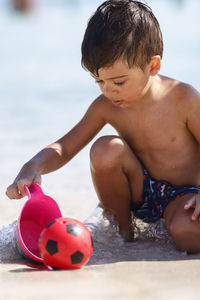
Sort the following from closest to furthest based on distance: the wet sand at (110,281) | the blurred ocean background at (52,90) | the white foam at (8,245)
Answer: the wet sand at (110,281) → the white foam at (8,245) → the blurred ocean background at (52,90)

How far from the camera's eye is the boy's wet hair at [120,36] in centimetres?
236

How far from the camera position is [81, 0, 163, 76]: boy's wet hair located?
2.36m

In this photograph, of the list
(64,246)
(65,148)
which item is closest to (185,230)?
(64,246)

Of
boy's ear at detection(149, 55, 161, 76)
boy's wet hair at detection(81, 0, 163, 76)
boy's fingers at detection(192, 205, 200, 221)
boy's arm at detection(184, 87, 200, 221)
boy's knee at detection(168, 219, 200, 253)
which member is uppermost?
boy's wet hair at detection(81, 0, 163, 76)

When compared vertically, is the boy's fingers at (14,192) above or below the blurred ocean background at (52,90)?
above

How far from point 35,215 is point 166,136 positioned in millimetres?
719

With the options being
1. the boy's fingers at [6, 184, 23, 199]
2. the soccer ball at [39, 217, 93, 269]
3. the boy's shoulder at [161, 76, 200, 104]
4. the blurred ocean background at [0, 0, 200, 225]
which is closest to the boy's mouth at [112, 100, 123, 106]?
the boy's shoulder at [161, 76, 200, 104]

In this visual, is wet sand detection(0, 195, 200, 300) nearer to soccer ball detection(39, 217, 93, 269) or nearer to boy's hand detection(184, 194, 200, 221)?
soccer ball detection(39, 217, 93, 269)

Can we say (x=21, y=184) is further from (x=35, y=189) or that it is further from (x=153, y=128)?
(x=153, y=128)

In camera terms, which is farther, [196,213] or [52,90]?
[52,90]

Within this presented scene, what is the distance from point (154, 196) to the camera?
8.68 feet

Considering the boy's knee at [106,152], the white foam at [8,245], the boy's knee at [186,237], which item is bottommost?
the boy's knee at [186,237]

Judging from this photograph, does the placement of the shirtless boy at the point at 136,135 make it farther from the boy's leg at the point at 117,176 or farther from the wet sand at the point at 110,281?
the wet sand at the point at 110,281

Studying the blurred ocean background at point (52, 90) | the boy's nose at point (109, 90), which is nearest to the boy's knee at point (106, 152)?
the boy's nose at point (109, 90)
